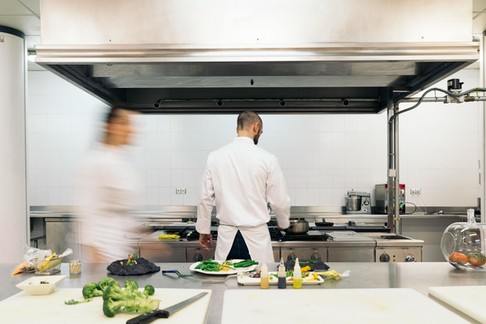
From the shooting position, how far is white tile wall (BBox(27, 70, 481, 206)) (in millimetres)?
5570

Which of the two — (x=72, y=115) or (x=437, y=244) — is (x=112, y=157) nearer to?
(x=72, y=115)

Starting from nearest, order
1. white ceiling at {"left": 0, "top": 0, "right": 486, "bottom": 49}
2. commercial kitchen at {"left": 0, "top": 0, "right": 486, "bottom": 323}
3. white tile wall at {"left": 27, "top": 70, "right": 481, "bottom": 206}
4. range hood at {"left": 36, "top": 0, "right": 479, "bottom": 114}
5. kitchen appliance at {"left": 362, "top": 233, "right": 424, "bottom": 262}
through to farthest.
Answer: commercial kitchen at {"left": 0, "top": 0, "right": 486, "bottom": 323} → range hood at {"left": 36, "top": 0, "right": 479, "bottom": 114} → kitchen appliance at {"left": 362, "top": 233, "right": 424, "bottom": 262} → white ceiling at {"left": 0, "top": 0, "right": 486, "bottom": 49} → white tile wall at {"left": 27, "top": 70, "right": 481, "bottom": 206}

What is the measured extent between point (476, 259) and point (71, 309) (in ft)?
5.39

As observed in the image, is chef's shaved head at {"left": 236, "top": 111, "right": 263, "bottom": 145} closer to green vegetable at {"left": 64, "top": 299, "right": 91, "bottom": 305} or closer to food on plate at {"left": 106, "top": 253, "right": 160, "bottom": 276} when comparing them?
food on plate at {"left": 106, "top": 253, "right": 160, "bottom": 276}

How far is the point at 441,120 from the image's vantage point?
18.6ft

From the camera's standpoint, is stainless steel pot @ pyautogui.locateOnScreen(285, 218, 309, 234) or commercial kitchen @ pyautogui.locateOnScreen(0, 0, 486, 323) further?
stainless steel pot @ pyautogui.locateOnScreen(285, 218, 309, 234)

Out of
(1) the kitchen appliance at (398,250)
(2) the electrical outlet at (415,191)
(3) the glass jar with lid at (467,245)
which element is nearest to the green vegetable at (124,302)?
(3) the glass jar with lid at (467,245)

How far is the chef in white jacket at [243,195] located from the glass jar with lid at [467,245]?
1.15m

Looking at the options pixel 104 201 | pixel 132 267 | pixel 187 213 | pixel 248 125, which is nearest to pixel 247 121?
pixel 248 125

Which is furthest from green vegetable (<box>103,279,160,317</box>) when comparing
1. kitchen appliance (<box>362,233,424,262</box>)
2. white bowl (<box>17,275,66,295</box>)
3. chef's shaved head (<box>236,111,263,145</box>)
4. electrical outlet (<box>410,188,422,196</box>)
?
electrical outlet (<box>410,188,422,196</box>)

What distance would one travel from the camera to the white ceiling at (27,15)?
363cm

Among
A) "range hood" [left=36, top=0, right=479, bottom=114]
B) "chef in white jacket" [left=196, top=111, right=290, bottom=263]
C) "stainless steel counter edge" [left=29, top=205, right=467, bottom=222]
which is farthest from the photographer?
"stainless steel counter edge" [left=29, top=205, right=467, bottom=222]

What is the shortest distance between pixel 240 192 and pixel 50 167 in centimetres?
384

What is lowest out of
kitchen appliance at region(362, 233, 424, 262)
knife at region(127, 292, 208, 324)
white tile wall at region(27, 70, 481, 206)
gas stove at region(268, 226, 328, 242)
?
kitchen appliance at region(362, 233, 424, 262)
